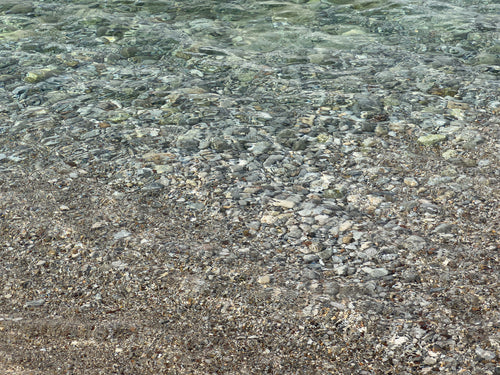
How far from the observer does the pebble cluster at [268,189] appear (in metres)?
3.37

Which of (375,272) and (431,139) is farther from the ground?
(431,139)

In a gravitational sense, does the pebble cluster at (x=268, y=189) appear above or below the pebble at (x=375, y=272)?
above

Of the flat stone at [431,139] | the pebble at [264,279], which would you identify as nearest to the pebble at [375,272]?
the pebble at [264,279]

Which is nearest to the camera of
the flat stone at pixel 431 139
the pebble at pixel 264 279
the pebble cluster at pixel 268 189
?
the pebble cluster at pixel 268 189

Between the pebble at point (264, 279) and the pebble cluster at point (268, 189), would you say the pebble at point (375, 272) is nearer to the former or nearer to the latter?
the pebble cluster at point (268, 189)

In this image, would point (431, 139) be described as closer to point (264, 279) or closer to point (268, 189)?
point (268, 189)

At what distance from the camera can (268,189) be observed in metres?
4.76

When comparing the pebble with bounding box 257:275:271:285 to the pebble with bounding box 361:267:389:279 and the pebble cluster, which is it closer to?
the pebble cluster

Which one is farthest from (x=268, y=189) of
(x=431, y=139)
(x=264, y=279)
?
(x=431, y=139)

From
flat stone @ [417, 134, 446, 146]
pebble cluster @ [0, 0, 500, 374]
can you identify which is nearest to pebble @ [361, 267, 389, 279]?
pebble cluster @ [0, 0, 500, 374]

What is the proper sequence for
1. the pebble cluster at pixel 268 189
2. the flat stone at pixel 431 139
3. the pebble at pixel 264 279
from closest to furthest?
1. the pebble cluster at pixel 268 189
2. the pebble at pixel 264 279
3. the flat stone at pixel 431 139

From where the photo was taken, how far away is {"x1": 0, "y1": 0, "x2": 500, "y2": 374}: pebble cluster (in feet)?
11.1

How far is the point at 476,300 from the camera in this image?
3477 millimetres

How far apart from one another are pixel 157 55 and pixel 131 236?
13.9 feet
